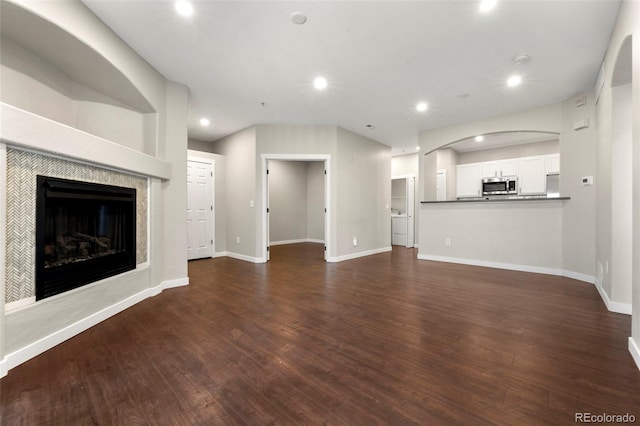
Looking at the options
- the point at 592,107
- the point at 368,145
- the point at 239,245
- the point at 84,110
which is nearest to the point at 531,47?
the point at 592,107

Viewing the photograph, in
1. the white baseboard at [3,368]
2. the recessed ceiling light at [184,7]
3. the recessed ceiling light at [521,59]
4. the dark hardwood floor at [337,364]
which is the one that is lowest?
the dark hardwood floor at [337,364]

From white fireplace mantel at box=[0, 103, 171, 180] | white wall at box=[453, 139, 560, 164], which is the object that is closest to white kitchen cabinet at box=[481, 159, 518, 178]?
white wall at box=[453, 139, 560, 164]

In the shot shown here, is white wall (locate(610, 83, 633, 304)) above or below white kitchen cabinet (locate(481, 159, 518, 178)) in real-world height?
below

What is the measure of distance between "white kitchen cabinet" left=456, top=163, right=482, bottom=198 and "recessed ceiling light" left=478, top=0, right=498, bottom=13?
18.5 feet

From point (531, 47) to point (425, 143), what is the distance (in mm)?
2835

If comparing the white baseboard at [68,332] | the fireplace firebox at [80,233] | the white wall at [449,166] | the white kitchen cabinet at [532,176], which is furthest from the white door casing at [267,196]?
the white kitchen cabinet at [532,176]

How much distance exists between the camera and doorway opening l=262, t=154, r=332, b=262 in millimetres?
7879

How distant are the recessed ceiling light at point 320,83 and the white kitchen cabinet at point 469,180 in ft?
18.0

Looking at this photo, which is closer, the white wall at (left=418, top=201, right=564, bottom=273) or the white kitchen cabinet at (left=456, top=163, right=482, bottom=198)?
the white wall at (left=418, top=201, right=564, bottom=273)

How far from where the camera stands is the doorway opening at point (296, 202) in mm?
7879

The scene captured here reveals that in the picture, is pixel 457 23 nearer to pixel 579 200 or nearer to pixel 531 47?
pixel 531 47

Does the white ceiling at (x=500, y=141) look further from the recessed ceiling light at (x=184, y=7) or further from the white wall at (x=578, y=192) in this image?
the recessed ceiling light at (x=184, y=7)

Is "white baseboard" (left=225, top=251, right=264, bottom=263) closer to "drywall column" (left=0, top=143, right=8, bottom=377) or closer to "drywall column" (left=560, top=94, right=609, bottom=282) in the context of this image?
"drywall column" (left=0, top=143, right=8, bottom=377)

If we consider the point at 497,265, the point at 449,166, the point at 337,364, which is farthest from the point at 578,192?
the point at 337,364
